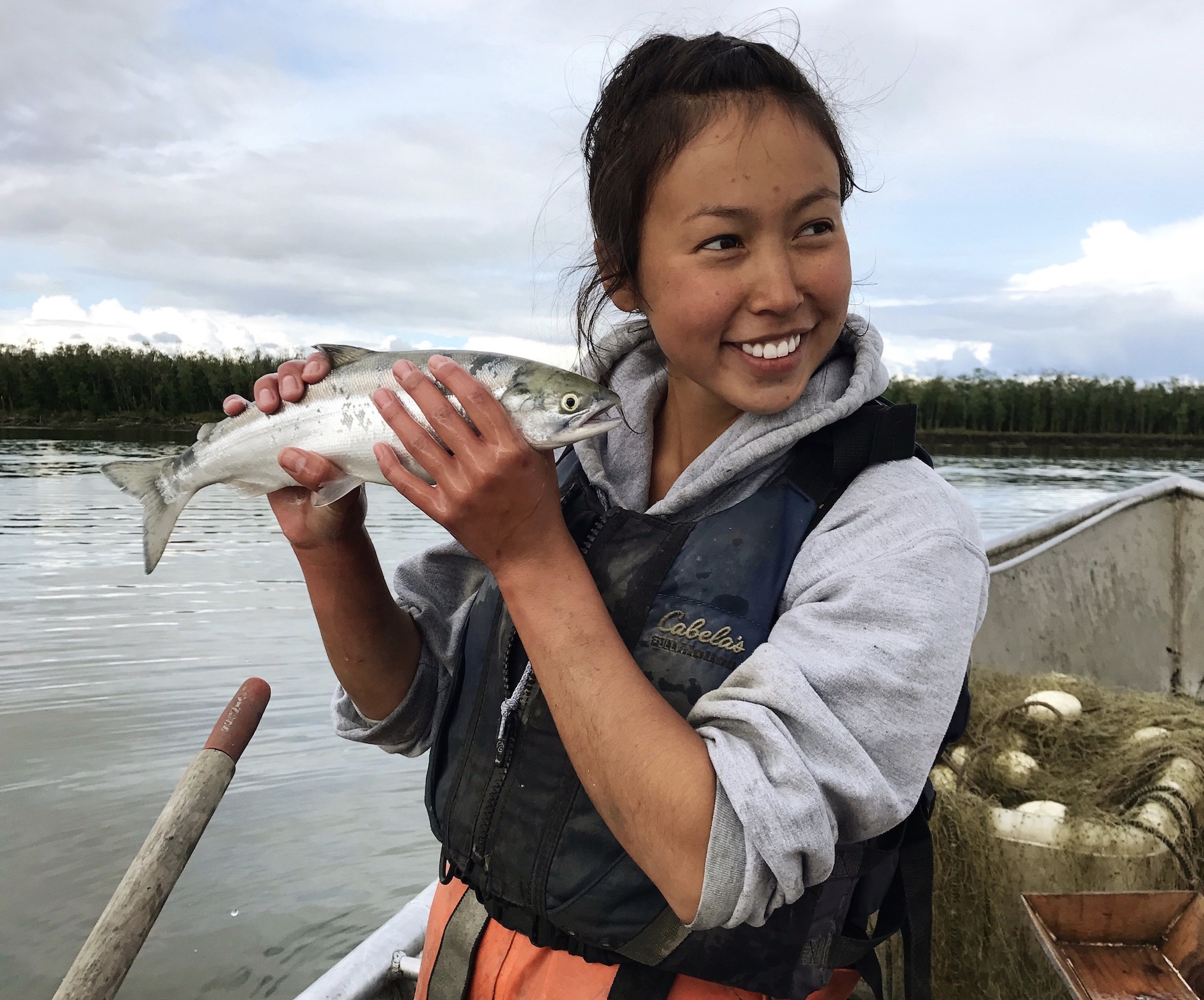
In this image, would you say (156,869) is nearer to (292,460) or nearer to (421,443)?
(292,460)

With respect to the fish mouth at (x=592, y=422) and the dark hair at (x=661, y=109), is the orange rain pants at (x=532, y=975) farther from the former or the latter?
the dark hair at (x=661, y=109)

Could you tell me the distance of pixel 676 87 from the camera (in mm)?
1810

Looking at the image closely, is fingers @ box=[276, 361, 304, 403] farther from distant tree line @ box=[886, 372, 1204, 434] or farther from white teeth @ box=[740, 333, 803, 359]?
distant tree line @ box=[886, 372, 1204, 434]

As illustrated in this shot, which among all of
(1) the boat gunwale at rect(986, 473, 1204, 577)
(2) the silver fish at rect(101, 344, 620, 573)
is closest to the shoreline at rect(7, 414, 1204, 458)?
(1) the boat gunwale at rect(986, 473, 1204, 577)

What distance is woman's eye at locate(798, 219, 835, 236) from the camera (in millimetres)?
1708

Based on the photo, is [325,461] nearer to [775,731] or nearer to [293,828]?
[775,731]

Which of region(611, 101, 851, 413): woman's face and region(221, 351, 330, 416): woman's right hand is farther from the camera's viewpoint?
region(221, 351, 330, 416): woman's right hand

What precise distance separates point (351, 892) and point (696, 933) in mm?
4709

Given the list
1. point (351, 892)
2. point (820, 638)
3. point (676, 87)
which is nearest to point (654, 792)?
point (820, 638)

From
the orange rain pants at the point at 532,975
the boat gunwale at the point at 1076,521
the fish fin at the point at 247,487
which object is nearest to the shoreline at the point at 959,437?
the boat gunwale at the point at 1076,521

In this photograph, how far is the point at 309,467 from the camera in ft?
6.59

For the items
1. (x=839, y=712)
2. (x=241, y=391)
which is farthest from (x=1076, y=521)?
(x=241, y=391)

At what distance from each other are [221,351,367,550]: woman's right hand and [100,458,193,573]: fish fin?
0.50m

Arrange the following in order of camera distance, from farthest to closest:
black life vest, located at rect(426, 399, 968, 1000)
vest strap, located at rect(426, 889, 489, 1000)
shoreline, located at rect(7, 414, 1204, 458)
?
shoreline, located at rect(7, 414, 1204, 458), vest strap, located at rect(426, 889, 489, 1000), black life vest, located at rect(426, 399, 968, 1000)
